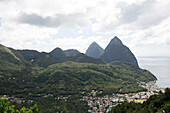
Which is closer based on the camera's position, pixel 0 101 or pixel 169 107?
pixel 0 101

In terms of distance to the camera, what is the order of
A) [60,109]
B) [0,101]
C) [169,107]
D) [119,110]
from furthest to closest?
[60,109] → [119,110] → [169,107] → [0,101]

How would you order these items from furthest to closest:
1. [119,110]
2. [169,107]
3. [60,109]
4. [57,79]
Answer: [57,79], [60,109], [119,110], [169,107]

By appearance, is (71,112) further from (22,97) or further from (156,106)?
(22,97)

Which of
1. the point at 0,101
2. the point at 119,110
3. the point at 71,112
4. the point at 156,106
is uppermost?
the point at 0,101

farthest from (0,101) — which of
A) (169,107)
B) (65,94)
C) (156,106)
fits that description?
(65,94)

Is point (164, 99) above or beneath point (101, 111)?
above

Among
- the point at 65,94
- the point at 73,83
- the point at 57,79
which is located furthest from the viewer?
the point at 57,79

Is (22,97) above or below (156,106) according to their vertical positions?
below

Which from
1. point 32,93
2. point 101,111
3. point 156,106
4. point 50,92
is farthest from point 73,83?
point 156,106

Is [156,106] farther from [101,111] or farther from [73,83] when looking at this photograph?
[73,83]
